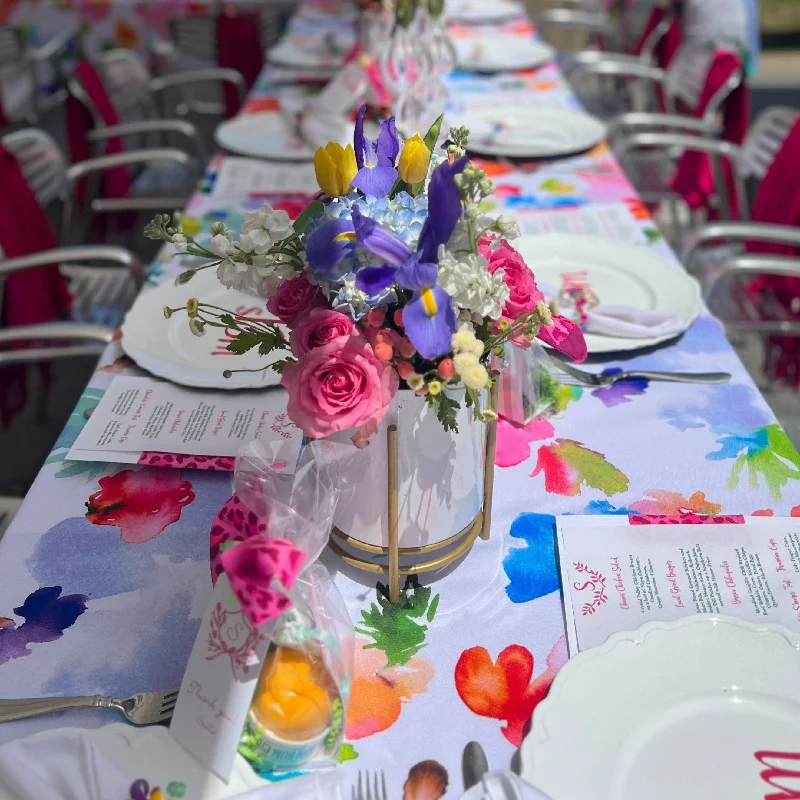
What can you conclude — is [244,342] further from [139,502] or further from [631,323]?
[631,323]

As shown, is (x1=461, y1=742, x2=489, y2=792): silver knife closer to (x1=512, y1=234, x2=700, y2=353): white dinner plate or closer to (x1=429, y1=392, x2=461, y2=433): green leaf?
(x1=429, y1=392, x2=461, y2=433): green leaf

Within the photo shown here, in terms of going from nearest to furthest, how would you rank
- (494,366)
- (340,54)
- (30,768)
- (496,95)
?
(30,768) < (494,366) < (496,95) < (340,54)

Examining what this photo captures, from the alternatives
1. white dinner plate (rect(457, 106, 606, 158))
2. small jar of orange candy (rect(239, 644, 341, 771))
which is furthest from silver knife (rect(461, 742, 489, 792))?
white dinner plate (rect(457, 106, 606, 158))

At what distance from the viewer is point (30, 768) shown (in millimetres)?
616

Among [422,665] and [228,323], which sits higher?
[228,323]

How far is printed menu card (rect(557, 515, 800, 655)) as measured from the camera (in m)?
0.77

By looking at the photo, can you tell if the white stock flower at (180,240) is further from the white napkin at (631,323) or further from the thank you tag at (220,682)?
the white napkin at (631,323)

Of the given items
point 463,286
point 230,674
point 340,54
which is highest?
point 463,286

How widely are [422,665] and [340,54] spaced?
235cm

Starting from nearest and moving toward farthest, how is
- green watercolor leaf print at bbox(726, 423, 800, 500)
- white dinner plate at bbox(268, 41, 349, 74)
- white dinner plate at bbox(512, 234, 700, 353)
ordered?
green watercolor leaf print at bbox(726, 423, 800, 500) → white dinner plate at bbox(512, 234, 700, 353) → white dinner plate at bbox(268, 41, 349, 74)

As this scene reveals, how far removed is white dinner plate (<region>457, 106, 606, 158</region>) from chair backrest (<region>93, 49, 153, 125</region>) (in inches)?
48.3

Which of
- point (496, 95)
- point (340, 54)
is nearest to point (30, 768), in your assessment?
point (496, 95)

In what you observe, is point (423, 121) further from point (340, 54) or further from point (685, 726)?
point (685, 726)

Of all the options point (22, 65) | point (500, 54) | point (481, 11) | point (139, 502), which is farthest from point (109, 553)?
point (22, 65)
